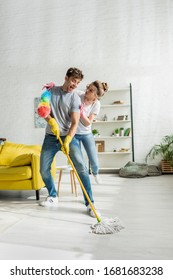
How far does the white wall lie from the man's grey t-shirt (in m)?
3.81

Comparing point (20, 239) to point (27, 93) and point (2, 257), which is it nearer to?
point (2, 257)

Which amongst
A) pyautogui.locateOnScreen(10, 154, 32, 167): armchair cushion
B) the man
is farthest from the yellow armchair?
the man

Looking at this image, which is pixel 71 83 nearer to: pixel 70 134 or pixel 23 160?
pixel 70 134

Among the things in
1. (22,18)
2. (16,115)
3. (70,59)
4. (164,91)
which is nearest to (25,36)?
(22,18)

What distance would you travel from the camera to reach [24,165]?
3.21 meters

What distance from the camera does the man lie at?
7.74ft

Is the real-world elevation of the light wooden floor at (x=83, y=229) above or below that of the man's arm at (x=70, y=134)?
below

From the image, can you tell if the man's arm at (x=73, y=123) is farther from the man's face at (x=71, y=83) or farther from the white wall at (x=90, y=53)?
the white wall at (x=90, y=53)

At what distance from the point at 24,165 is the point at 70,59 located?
403 centimetres

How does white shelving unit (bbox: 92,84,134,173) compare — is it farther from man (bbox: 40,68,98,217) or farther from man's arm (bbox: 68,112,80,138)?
man's arm (bbox: 68,112,80,138)

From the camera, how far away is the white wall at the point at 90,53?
19.8 ft

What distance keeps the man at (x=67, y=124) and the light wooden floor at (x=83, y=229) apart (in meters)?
0.34

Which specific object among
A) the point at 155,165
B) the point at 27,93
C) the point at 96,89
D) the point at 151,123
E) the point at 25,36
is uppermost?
the point at 25,36

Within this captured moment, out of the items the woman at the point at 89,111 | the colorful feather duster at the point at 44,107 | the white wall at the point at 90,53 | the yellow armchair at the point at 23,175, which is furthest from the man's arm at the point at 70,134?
the white wall at the point at 90,53
